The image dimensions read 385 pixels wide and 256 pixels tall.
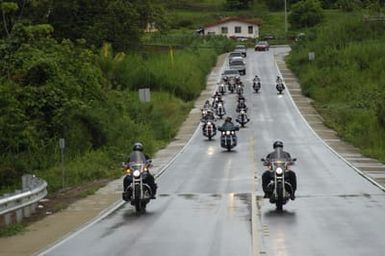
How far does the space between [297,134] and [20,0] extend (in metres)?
23.1

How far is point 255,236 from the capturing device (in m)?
16.4

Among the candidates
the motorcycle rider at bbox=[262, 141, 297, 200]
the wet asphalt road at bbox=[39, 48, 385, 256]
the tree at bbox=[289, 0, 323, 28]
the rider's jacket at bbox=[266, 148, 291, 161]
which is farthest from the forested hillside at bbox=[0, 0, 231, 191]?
the tree at bbox=[289, 0, 323, 28]

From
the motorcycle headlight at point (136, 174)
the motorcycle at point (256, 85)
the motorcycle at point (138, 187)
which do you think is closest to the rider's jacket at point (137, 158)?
the motorcycle at point (138, 187)

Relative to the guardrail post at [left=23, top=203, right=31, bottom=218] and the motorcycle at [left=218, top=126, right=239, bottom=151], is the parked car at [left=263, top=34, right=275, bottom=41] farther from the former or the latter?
the guardrail post at [left=23, top=203, right=31, bottom=218]

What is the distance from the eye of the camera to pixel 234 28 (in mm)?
149250

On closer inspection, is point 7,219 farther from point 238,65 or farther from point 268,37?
point 268,37

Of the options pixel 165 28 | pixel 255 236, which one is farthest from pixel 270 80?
pixel 255 236

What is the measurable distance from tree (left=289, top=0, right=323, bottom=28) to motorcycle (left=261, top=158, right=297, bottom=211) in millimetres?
124954

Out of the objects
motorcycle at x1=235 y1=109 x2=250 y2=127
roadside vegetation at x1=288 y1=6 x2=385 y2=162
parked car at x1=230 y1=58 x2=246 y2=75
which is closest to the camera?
roadside vegetation at x1=288 y1=6 x2=385 y2=162

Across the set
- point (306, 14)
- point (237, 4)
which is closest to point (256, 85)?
point (306, 14)

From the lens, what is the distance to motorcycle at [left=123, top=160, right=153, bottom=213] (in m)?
21.2

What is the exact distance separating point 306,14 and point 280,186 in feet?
423

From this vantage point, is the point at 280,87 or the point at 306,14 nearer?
the point at 280,87

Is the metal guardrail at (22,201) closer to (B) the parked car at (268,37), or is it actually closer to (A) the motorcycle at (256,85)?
(A) the motorcycle at (256,85)
